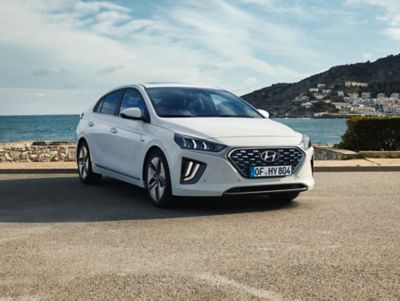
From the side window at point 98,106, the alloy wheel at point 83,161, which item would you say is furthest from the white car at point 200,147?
the alloy wheel at point 83,161

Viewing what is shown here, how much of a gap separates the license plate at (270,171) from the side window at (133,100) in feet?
6.47

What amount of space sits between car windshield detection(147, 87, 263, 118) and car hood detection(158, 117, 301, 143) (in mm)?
359

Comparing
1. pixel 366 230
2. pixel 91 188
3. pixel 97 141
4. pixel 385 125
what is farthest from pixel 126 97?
pixel 385 125

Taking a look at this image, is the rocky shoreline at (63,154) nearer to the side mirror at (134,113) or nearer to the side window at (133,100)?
the side window at (133,100)

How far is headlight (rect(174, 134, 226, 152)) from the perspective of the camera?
24.2 ft

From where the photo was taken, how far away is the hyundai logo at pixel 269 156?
7.51 metres

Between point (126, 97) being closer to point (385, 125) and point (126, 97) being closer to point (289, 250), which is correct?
point (289, 250)

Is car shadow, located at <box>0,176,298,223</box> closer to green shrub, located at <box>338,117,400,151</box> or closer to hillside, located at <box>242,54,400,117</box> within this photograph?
green shrub, located at <box>338,117,400,151</box>

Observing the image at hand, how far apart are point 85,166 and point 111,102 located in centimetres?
135

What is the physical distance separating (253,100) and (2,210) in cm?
16024

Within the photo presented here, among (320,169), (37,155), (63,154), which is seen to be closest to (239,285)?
(320,169)

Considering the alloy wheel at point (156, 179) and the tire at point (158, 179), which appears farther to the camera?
A: the alloy wheel at point (156, 179)

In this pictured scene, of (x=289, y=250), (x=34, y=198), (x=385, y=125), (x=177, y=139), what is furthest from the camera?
(x=385, y=125)

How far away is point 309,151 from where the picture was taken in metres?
8.05
